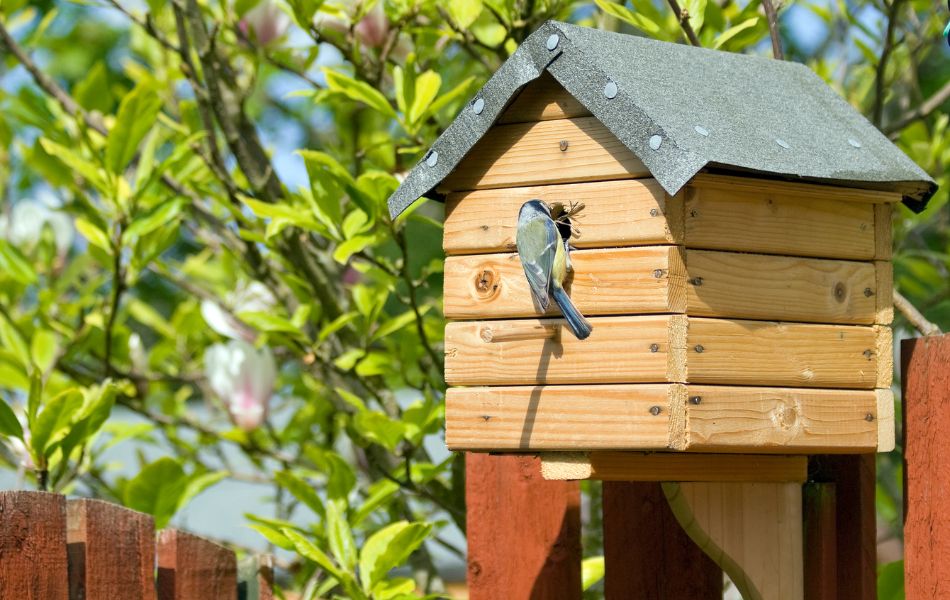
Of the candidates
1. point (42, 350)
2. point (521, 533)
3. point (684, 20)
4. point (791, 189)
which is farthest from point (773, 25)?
point (42, 350)

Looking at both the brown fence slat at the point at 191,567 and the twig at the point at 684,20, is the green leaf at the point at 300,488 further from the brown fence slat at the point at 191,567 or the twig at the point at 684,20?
the twig at the point at 684,20

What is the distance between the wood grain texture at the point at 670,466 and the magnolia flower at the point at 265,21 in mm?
1307

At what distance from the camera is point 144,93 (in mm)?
2363

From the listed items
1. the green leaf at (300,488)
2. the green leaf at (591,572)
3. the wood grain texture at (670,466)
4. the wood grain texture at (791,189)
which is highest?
the wood grain texture at (791,189)

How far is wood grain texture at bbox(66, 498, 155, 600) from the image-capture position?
1822mm

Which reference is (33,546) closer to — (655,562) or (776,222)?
(655,562)

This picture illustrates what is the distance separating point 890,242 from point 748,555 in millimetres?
490

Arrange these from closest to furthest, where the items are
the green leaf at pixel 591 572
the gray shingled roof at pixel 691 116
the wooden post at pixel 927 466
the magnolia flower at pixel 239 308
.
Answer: the gray shingled roof at pixel 691 116 → the wooden post at pixel 927 466 → the green leaf at pixel 591 572 → the magnolia flower at pixel 239 308

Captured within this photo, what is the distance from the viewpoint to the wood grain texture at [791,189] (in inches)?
63.5

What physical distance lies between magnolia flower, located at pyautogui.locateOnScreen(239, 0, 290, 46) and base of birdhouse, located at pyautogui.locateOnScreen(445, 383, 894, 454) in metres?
1.16

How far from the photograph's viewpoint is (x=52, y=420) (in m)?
1.99

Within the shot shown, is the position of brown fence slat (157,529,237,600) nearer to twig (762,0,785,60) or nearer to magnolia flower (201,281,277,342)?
magnolia flower (201,281,277,342)

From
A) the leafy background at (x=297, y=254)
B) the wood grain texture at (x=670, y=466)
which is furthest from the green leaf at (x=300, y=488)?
the wood grain texture at (x=670, y=466)

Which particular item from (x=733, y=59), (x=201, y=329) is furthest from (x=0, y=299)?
(x=733, y=59)
